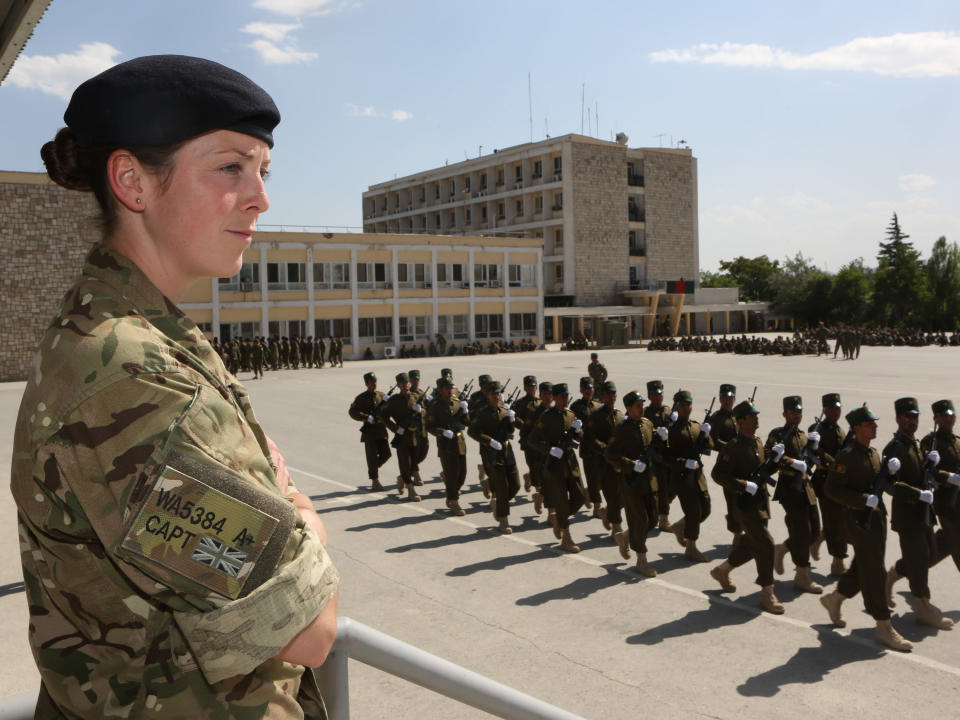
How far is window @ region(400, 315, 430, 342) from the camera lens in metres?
45.8

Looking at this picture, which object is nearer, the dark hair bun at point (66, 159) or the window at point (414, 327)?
the dark hair bun at point (66, 159)

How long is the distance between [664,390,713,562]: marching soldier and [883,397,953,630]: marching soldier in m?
1.92

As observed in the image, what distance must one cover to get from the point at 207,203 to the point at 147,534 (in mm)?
494

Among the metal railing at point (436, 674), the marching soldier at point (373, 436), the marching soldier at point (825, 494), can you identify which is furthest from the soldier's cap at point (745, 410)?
the metal railing at point (436, 674)

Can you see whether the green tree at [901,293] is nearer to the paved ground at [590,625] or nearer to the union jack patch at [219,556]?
the paved ground at [590,625]

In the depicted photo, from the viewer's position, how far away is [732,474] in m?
7.60

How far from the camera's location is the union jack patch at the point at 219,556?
0.91 meters

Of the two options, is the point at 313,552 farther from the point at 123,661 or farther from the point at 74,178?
the point at 74,178

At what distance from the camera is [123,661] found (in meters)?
1.03

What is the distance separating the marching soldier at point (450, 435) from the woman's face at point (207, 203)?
370 inches

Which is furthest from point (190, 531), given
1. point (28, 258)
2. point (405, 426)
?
point (28, 258)

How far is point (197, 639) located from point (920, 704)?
218 inches

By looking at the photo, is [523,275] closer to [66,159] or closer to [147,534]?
[66,159]

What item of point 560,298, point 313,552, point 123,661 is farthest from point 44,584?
point 560,298
